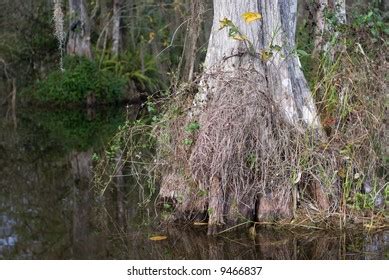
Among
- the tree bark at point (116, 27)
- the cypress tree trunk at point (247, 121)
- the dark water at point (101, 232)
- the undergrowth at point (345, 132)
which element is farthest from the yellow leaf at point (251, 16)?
the tree bark at point (116, 27)

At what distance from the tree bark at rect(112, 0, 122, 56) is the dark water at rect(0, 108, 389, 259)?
Answer: 12.9 metres

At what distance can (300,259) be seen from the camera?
771cm

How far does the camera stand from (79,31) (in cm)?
2566

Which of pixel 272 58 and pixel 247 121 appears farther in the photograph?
pixel 272 58

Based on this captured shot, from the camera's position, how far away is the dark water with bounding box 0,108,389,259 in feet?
26.2

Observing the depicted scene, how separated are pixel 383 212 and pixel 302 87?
5.74 feet

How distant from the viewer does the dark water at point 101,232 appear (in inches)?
315

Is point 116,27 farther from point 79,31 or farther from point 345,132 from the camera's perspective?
point 345,132

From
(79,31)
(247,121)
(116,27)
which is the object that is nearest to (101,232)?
(247,121)

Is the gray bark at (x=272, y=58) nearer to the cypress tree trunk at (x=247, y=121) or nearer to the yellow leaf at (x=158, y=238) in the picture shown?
the cypress tree trunk at (x=247, y=121)

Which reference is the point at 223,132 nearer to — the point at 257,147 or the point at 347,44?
the point at 257,147

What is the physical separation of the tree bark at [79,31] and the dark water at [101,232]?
38.7 feet

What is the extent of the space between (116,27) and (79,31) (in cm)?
162

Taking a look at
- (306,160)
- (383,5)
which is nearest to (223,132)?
(306,160)
